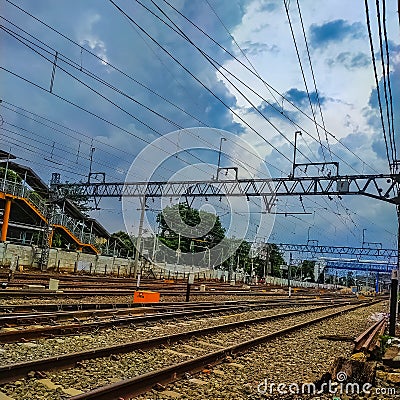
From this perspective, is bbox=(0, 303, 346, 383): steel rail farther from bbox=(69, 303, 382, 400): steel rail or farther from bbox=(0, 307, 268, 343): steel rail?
bbox=(0, 307, 268, 343): steel rail

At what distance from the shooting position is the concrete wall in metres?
33.5

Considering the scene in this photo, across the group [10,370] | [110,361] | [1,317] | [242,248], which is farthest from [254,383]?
[242,248]

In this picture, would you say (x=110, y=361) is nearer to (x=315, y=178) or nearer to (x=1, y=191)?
(x=315, y=178)

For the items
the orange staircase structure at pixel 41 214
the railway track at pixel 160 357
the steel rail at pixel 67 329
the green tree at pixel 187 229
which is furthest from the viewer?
the green tree at pixel 187 229

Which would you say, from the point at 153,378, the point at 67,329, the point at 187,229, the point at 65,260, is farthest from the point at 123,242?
the point at 153,378

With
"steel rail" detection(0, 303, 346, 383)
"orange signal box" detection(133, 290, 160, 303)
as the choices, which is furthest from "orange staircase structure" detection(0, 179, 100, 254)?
"steel rail" detection(0, 303, 346, 383)

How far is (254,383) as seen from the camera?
7188mm

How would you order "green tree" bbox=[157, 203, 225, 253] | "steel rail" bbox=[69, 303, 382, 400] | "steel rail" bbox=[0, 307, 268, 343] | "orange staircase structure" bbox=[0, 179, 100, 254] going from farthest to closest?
"green tree" bbox=[157, 203, 225, 253] < "orange staircase structure" bbox=[0, 179, 100, 254] < "steel rail" bbox=[0, 307, 268, 343] < "steel rail" bbox=[69, 303, 382, 400]

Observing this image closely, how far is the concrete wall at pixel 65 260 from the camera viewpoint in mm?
33531

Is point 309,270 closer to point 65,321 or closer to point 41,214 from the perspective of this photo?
point 41,214

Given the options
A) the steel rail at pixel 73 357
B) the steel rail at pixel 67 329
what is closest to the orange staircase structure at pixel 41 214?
the steel rail at pixel 67 329

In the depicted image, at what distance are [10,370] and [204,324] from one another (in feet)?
26.8

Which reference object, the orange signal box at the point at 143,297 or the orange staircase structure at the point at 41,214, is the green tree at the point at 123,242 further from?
the orange signal box at the point at 143,297

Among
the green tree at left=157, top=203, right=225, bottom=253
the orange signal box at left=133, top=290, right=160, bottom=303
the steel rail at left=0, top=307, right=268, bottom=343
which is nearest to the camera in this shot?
the steel rail at left=0, top=307, right=268, bottom=343
